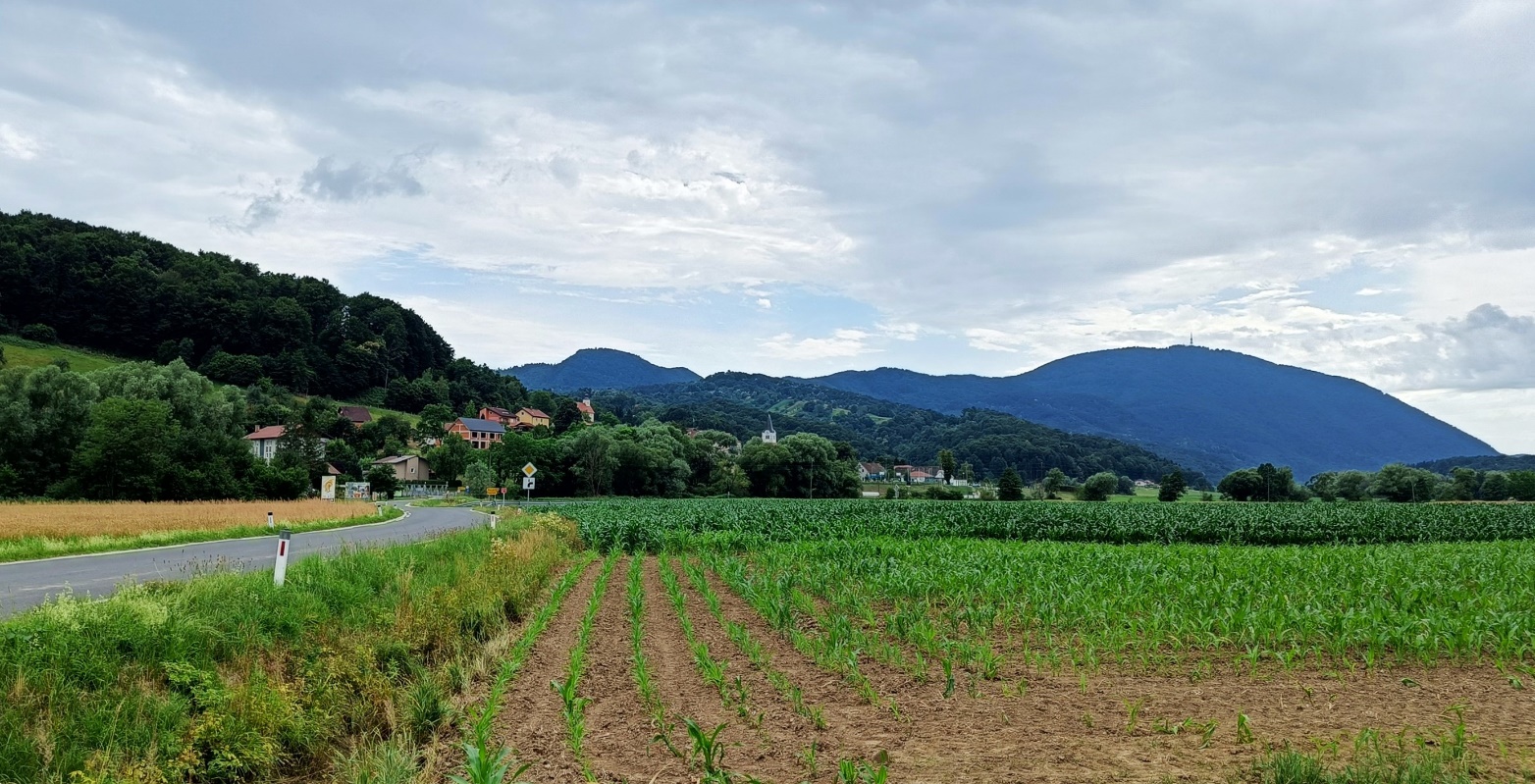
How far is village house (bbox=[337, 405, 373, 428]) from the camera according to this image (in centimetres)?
Result: 11219

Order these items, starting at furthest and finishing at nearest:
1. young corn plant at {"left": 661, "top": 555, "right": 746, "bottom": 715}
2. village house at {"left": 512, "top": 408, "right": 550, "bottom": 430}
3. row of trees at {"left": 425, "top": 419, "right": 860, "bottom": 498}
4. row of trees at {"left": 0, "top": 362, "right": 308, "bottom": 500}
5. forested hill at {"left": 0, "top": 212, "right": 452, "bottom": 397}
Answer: village house at {"left": 512, "top": 408, "right": 550, "bottom": 430}, forested hill at {"left": 0, "top": 212, "right": 452, "bottom": 397}, row of trees at {"left": 425, "top": 419, "right": 860, "bottom": 498}, row of trees at {"left": 0, "top": 362, "right": 308, "bottom": 500}, young corn plant at {"left": 661, "top": 555, "right": 746, "bottom": 715}

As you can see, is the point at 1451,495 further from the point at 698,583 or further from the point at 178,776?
the point at 178,776

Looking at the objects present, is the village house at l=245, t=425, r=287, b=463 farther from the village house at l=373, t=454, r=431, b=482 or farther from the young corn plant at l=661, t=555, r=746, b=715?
the young corn plant at l=661, t=555, r=746, b=715

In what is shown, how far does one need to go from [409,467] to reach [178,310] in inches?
1614

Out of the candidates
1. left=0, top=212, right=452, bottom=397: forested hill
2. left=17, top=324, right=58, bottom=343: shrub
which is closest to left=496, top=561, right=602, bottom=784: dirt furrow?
left=17, top=324, right=58, bottom=343: shrub

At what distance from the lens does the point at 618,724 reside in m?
7.39

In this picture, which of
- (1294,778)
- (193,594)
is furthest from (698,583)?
(1294,778)

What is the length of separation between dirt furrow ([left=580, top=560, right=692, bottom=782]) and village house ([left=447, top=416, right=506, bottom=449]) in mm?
123977

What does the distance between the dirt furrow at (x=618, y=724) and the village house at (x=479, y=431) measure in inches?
4881

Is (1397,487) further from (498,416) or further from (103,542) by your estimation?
(498,416)

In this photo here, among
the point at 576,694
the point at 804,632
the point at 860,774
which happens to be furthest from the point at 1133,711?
the point at 804,632

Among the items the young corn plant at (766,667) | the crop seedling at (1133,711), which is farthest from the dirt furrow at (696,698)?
the crop seedling at (1133,711)

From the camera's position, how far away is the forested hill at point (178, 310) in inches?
4097

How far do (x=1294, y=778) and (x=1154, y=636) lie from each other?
187 inches
